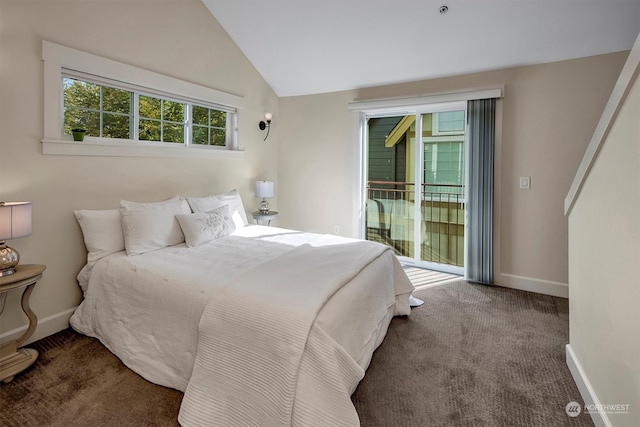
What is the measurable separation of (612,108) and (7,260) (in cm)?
342

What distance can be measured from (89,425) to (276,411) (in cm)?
100

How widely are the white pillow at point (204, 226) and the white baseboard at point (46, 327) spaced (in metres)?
1.07

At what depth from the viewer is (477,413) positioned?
1809 millimetres

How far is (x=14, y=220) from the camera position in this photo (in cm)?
209

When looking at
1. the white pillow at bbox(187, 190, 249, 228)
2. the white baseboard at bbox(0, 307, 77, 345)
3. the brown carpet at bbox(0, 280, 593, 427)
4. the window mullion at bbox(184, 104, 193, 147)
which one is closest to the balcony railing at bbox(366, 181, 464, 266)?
the brown carpet at bbox(0, 280, 593, 427)

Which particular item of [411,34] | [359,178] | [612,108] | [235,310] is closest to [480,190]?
[359,178]

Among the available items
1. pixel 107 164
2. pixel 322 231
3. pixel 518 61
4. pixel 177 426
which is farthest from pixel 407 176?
pixel 177 426

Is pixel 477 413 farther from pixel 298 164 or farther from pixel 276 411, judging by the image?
pixel 298 164

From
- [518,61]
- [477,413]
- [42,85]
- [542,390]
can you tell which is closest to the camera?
[477,413]

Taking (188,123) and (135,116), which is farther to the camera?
(188,123)

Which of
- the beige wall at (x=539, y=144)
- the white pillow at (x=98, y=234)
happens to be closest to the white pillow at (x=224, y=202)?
the white pillow at (x=98, y=234)

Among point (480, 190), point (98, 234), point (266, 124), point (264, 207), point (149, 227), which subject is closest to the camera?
point (98, 234)

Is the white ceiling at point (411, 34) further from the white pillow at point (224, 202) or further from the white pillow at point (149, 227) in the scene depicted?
the white pillow at point (149, 227)

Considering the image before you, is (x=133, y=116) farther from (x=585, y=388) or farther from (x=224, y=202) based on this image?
(x=585, y=388)
